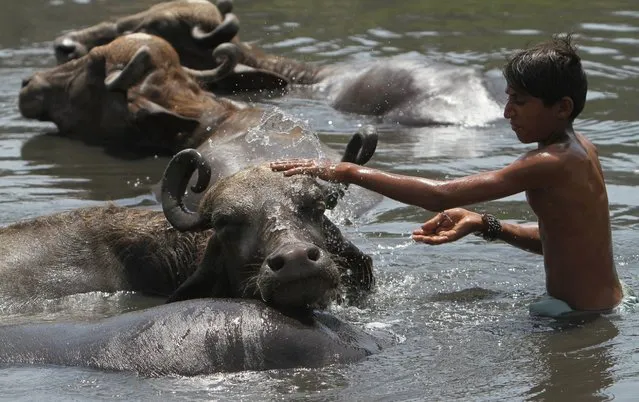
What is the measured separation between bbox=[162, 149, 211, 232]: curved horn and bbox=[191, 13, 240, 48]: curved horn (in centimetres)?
906

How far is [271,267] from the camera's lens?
309 inches

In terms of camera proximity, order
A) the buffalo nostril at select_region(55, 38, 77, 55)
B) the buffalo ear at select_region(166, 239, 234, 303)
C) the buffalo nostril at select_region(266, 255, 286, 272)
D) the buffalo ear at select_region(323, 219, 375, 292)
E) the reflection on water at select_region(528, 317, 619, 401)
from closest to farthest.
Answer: the reflection on water at select_region(528, 317, 619, 401) < the buffalo nostril at select_region(266, 255, 286, 272) < the buffalo ear at select_region(166, 239, 234, 303) < the buffalo ear at select_region(323, 219, 375, 292) < the buffalo nostril at select_region(55, 38, 77, 55)

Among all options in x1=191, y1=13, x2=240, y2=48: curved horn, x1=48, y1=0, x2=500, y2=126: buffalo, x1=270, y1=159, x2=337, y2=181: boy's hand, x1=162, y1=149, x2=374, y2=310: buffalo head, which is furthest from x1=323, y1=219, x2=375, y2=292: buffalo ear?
x1=191, y1=13, x2=240, y2=48: curved horn

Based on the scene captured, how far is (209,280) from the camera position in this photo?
8992 millimetres

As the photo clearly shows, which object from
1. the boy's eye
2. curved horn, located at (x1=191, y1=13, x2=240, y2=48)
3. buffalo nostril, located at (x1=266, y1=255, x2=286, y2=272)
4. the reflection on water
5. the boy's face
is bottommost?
the reflection on water

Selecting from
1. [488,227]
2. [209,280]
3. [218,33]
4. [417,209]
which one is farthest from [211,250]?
[218,33]

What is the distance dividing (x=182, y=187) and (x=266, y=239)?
954 millimetres

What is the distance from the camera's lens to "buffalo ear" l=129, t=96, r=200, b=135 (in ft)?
48.1

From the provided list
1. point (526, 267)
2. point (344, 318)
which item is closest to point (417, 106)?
point (526, 267)

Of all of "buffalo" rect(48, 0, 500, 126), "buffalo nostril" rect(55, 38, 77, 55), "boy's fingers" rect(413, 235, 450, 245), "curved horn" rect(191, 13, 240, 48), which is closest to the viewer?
"boy's fingers" rect(413, 235, 450, 245)

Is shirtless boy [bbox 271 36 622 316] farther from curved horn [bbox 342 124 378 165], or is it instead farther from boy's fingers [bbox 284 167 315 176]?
curved horn [bbox 342 124 378 165]

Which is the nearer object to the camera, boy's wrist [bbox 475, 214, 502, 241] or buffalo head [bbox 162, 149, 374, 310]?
buffalo head [bbox 162, 149, 374, 310]

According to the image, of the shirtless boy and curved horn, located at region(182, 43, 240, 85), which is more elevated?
the shirtless boy

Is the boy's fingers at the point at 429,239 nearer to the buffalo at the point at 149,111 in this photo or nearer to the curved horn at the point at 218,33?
the buffalo at the point at 149,111
